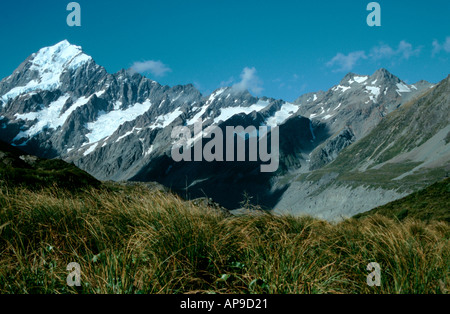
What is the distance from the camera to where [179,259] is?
14.2ft

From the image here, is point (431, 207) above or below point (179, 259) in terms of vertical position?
above

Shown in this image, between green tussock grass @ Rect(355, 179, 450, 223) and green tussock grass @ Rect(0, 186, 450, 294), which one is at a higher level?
green tussock grass @ Rect(355, 179, 450, 223)

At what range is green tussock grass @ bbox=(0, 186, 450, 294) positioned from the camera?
368cm

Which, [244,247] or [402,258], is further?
[244,247]

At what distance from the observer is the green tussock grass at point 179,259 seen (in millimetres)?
3680

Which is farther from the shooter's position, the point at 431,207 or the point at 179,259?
the point at 431,207

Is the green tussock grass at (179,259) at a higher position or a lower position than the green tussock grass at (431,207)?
lower

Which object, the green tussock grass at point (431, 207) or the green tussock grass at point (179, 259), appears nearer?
the green tussock grass at point (179, 259)

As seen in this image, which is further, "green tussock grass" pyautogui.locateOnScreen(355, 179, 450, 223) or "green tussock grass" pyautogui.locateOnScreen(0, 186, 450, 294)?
"green tussock grass" pyautogui.locateOnScreen(355, 179, 450, 223)
